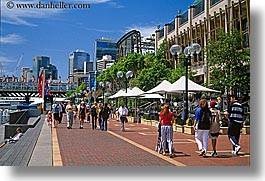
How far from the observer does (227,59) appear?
17.8 meters

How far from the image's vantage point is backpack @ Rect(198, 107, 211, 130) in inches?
364

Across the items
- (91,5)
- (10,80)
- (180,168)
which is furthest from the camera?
(10,80)

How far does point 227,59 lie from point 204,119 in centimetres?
908

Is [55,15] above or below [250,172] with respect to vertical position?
above

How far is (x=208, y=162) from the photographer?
8750mm

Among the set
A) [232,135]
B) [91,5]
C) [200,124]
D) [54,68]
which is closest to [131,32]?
[91,5]

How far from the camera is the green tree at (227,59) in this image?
16.3 m

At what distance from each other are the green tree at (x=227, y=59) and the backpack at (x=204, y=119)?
6733 millimetres

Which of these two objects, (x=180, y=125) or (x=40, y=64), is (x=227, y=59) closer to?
(x=180, y=125)

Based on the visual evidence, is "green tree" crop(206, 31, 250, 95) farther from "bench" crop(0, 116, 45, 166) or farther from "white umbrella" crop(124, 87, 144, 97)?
"bench" crop(0, 116, 45, 166)

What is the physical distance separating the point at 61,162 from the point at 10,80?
2.39 m

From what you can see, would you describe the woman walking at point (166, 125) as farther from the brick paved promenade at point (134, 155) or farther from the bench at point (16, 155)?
the bench at point (16, 155)

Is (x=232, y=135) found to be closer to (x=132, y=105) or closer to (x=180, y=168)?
(x=180, y=168)

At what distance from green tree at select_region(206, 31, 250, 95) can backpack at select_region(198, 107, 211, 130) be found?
265 inches
